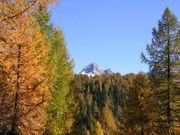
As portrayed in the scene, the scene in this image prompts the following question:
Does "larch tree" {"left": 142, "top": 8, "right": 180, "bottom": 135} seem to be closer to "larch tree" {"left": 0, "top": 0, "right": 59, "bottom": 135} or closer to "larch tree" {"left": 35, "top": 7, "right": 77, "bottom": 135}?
"larch tree" {"left": 35, "top": 7, "right": 77, "bottom": 135}

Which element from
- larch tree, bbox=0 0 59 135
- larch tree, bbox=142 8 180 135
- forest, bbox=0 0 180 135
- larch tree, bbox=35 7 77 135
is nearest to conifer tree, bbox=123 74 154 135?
forest, bbox=0 0 180 135

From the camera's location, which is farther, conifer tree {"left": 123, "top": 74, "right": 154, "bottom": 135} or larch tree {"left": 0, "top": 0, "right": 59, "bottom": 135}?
conifer tree {"left": 123, "top": 74, "right": 154, "bottom": 135}

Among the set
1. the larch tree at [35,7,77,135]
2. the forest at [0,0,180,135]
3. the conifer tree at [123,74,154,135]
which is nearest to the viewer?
the forest at [0,0,180,135]

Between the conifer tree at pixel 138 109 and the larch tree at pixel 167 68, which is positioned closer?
the larch tree at pixel 167 68

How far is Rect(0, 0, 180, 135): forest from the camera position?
761 cm

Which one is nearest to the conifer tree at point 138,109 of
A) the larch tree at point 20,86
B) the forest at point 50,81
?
the forest at point 50,81

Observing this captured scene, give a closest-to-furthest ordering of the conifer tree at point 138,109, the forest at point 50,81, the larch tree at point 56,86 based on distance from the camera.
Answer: the forest at point 50,81
the larch tree at point 56,86
the conifer tree at point 138,109

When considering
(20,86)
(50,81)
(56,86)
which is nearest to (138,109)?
(56,86)

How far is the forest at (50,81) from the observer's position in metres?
7.61

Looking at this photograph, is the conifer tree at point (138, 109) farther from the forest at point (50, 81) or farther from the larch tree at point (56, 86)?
the larch tree at point (56, 86)

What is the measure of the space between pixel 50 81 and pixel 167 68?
9.33 m

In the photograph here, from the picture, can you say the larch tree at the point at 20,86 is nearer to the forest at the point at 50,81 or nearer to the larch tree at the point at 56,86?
the forest at the point at 50,81

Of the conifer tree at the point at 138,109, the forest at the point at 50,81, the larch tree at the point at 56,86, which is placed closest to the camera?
the forest at the point at 50,81

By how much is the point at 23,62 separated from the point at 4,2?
3.23 m
